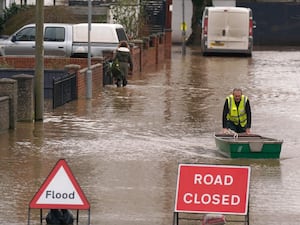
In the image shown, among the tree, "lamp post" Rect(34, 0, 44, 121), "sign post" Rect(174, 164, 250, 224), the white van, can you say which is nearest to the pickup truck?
the tree

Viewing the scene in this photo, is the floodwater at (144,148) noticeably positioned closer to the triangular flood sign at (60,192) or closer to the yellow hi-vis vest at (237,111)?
the yellow hi-vis vest at (237,111)

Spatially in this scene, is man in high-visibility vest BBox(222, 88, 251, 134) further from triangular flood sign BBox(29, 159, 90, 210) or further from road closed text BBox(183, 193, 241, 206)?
triangular flood sign BBox(29, 159, 90, 210)

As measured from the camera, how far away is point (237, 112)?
19.8 meters

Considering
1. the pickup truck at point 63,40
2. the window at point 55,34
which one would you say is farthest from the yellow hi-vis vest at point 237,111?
the window at point 55,34

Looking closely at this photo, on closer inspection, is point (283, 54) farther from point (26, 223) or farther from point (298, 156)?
point (26, 223)

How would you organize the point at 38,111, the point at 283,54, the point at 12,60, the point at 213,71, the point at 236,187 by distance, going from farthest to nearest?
the point at 283,54 < the point at 213,71 < the point at 12,60 < the point at 38,111 < the point at 236,187

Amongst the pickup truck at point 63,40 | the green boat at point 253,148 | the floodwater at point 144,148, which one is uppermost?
the pickup truck at point 63,40

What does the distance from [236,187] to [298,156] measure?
7638 mm

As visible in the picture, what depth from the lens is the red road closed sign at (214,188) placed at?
478 inches

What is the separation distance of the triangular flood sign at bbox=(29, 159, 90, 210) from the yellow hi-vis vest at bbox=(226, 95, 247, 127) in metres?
8.14

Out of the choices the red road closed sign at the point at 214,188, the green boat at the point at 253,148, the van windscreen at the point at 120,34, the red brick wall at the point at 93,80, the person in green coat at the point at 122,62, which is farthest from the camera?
the van windscreen at the point at 120,34

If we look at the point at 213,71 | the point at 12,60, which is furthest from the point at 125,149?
the point at 213,71

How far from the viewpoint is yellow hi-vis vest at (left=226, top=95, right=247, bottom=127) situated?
19844 mm

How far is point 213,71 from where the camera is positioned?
4062 centimetres
